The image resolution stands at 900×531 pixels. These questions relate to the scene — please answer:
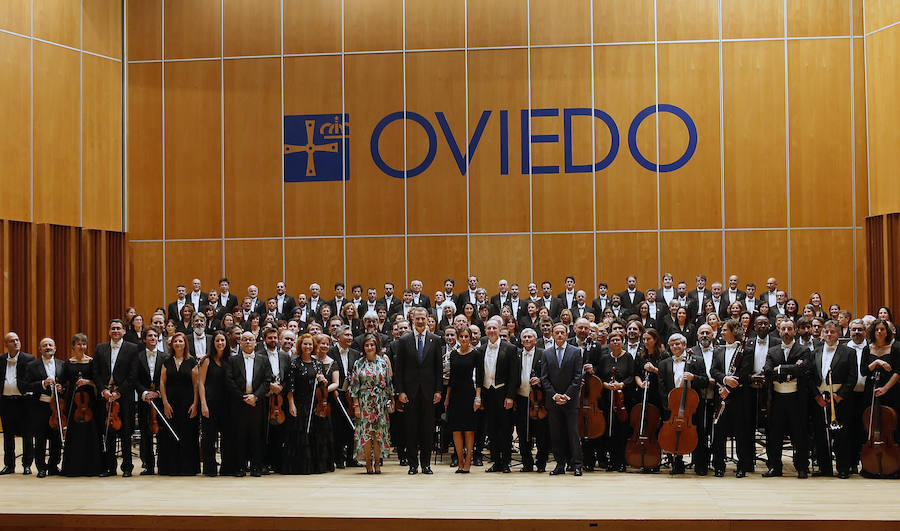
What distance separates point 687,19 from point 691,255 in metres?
3.30

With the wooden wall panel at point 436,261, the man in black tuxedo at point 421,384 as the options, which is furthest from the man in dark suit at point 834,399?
the wooden wall panel at point 436,261

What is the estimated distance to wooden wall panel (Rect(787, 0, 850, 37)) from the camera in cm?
1343

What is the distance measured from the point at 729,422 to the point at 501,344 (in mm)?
1999

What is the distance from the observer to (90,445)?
8.36 metres

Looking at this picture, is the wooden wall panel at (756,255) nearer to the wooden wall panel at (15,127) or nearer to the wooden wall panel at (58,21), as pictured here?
the wooden wall panel at (15,127)

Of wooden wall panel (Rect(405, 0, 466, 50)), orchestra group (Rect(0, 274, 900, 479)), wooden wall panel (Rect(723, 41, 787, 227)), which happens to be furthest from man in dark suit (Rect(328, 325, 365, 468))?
wooden wall panel (Rect(723, 41, 787, 227))

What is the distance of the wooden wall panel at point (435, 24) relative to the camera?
1403 centimetres

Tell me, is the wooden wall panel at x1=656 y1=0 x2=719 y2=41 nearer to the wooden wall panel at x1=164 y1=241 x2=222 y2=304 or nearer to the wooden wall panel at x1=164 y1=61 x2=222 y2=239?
the wooden wall panel at x1=164 y1=61 x2=222 y2=239

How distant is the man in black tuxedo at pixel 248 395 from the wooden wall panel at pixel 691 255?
7084 mm

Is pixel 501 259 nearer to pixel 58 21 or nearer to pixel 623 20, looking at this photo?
pixel 623 20

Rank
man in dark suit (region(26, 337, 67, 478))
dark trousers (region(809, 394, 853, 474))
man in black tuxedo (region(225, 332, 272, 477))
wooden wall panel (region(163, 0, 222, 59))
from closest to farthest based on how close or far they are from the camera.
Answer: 1. dark trousers (region(809, 394, 853, 474))
2. man in black tuxedo (region(225, 332, 272, 477))
3. man in dark suit (region(26, 337, 67, 478))
4. wooden wall panel (region(163, 0, 222, 59))

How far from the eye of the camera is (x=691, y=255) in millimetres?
13562

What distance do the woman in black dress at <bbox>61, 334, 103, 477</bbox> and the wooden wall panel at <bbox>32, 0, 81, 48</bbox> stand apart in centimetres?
644

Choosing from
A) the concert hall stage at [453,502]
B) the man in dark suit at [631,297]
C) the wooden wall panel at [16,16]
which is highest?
the wooden wall panel at [16,16]
